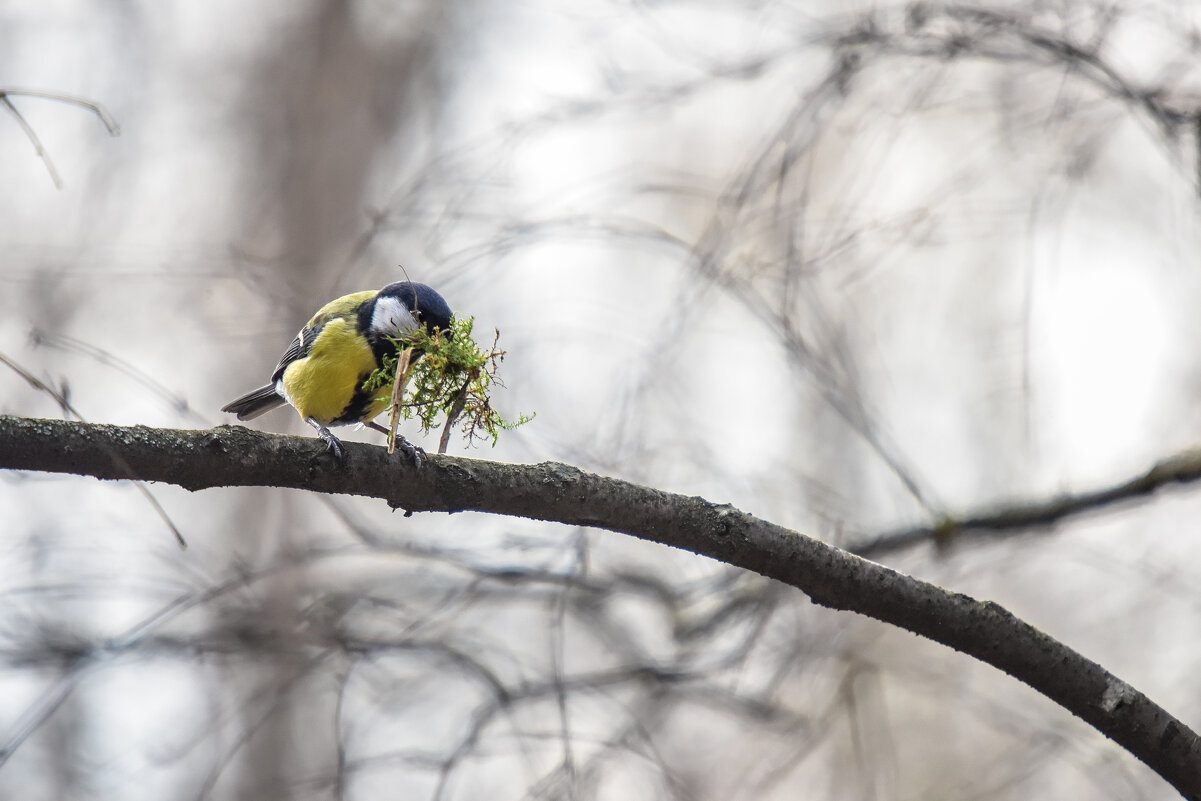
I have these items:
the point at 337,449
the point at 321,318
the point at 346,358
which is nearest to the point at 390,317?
the point at 346,358

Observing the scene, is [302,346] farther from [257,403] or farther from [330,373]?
[257,403]

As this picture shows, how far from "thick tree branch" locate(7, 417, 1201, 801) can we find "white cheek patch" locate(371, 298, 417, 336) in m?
1.16

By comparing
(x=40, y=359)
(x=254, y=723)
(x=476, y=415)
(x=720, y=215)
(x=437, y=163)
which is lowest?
(x=254, y=723)

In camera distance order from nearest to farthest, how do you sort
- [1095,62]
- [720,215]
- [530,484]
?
[530,484], [1095,62], [720,215]

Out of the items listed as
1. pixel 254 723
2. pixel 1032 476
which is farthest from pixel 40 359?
pixel 1032 476

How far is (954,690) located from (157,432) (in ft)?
9.44

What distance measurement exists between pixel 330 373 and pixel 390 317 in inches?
11.3

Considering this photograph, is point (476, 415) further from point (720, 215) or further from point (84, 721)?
point (84, 721)

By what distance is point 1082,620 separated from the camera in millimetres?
7164

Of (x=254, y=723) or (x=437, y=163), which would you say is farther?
(x=437, y=163)

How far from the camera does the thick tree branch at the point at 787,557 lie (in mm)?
2059

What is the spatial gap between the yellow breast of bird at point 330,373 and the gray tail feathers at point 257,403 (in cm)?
70

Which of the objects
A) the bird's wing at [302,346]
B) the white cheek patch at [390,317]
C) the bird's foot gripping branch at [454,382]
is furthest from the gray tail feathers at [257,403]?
the bird's foot gripping branch at [454,382]

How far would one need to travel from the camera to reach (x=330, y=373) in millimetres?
3379
